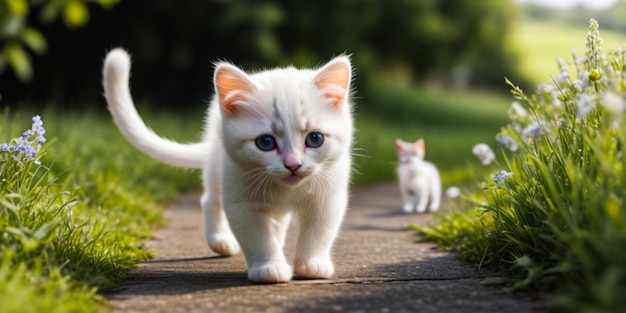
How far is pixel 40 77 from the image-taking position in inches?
654

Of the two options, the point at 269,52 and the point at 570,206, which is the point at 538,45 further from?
the point at 570,206

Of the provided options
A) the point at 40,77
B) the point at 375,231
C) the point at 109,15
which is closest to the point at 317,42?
the point at 109,15

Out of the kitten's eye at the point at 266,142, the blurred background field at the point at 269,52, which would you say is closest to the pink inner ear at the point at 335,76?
the kitten's eye at the point at 266,142

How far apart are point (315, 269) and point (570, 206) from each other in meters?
1.23

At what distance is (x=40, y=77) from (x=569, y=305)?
16.0 meters

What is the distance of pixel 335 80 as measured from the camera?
12.1ft

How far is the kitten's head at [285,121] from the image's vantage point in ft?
11.1

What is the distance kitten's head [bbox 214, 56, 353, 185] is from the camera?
11.1 ft

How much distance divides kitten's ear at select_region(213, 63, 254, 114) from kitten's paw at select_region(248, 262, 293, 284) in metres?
0.76

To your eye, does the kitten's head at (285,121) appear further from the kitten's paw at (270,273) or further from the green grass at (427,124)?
the green grass at (427,124)

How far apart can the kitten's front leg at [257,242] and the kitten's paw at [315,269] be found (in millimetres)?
90

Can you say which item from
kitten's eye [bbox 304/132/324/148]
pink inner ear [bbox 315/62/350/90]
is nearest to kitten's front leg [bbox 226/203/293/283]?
kitten's eye [bbox 304/132/324/148]

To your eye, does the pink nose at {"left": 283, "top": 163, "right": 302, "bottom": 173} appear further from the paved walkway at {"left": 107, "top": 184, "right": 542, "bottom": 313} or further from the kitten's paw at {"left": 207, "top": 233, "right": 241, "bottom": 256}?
the kitten's paw at {"left": 207, "top": 233, "right": 241, "bottom": 256}

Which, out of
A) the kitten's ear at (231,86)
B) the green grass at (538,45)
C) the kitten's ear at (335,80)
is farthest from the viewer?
the green grass at (538,45)
